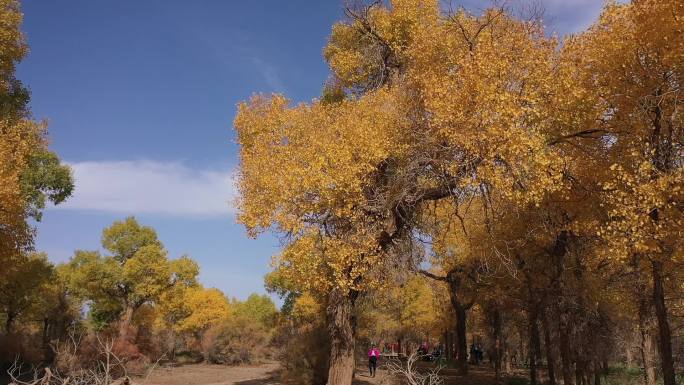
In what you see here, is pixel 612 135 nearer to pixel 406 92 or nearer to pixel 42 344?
pixel 406 92

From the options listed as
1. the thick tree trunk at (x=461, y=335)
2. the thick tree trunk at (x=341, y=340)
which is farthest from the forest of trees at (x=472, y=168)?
the thick tree trunk at (x=461, y=335)

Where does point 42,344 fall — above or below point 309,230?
below

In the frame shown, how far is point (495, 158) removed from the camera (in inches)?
448

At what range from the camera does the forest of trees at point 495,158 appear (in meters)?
10.4

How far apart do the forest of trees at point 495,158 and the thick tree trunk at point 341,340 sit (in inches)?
1.8

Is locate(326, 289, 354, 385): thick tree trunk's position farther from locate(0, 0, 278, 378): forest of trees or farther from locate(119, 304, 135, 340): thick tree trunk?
locate(119, 304, 135, 340): thick tree trunk

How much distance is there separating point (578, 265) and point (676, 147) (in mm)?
7800

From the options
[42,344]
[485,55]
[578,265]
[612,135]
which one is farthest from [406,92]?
[42,344]

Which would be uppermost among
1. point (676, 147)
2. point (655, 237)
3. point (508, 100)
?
point (508, 100)

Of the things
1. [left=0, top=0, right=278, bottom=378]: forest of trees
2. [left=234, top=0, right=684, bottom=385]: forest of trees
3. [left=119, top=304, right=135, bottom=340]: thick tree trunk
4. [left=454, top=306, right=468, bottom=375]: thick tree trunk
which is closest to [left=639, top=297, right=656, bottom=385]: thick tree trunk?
[left=234, top=0, right=684, bottom=385]: forest of trees

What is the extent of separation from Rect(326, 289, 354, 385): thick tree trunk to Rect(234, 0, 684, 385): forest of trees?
0.04m

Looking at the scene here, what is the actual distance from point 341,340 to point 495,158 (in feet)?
23.0

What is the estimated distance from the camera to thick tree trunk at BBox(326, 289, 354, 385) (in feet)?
47.0

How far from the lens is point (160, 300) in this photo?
133ft
